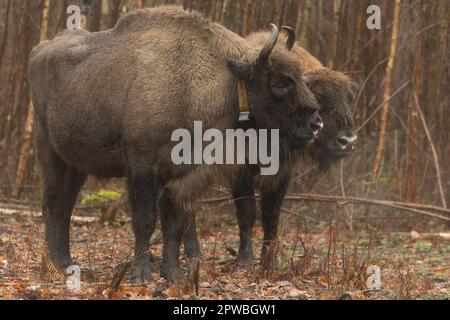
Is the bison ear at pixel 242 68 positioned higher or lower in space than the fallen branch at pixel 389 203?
higher

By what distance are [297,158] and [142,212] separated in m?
2.17

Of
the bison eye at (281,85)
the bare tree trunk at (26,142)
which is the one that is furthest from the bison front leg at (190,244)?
the bare tree trunk at (26,142)

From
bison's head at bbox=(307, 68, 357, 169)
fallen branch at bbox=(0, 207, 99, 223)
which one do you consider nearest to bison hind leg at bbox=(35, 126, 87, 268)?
bison's head at bbox=(307, 68, 357, 169)

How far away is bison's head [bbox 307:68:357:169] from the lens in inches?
391

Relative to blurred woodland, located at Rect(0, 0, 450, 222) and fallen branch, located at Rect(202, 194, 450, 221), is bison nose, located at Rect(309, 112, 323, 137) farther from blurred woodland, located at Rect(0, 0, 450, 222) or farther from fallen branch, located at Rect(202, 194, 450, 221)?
blurred woodland, located at Rect(0, 0, 450, 222)

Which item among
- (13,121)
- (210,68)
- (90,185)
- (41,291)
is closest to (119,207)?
(90,185)

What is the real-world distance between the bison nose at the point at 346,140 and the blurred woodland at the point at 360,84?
314cm

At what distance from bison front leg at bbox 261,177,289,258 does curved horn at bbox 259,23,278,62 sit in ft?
5.73

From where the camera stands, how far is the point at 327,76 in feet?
33.0

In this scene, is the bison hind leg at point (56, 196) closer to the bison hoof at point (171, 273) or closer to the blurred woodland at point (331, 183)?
the blurred woodland at point (331, 183)

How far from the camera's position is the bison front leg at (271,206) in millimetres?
9508

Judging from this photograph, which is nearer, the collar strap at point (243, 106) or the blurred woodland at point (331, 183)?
the collar strap at point (243, 106)

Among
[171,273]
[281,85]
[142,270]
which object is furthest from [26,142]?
[281,85]

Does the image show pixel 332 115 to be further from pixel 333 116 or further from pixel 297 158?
pixel 297 158
